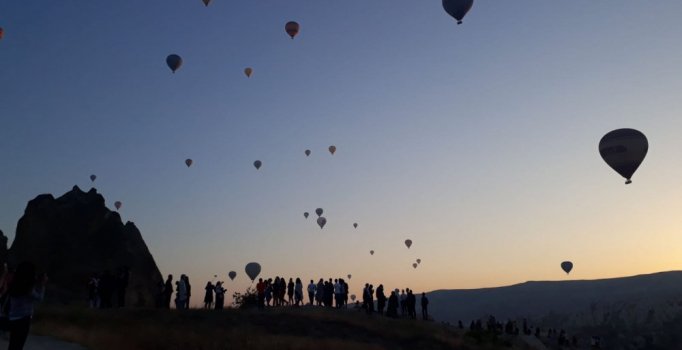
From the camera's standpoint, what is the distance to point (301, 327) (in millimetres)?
30047

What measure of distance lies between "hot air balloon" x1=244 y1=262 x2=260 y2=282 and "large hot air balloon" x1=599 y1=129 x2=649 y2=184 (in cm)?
2621

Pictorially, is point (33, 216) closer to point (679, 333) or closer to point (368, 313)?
point (368, 313)

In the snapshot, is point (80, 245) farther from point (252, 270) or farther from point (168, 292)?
point (168, 292)

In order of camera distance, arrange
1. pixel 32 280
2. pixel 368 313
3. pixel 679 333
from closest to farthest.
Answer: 1. pixel 32 280
2. pixel 368 313
3. pixel 679 333

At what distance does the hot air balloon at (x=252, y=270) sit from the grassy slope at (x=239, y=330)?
15910mm

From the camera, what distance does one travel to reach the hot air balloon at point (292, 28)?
4595cm

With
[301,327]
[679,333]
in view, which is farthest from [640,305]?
[301,327]

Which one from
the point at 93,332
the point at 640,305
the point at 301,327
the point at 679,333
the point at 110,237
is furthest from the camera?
the point at 640,305

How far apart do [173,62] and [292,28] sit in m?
8.60

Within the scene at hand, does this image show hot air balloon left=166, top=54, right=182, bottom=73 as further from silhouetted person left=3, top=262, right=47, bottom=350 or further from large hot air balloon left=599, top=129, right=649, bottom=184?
silhouetted person left=3, top=262, right=47, bottom=350

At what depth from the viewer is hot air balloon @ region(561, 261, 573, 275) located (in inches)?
2586

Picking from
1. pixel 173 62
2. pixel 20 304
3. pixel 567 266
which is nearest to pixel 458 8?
Result: pixel 173 62

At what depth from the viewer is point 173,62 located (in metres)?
44.4

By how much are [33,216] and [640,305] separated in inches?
5160
